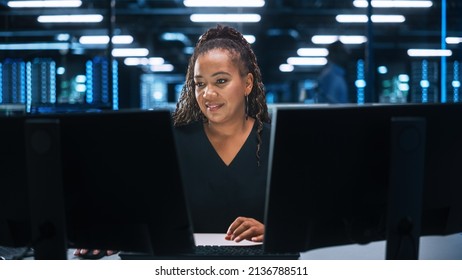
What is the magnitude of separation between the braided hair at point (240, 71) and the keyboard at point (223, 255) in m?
0.56

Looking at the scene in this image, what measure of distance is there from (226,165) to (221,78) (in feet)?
0.86

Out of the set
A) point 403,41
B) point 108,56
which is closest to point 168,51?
point 403,41

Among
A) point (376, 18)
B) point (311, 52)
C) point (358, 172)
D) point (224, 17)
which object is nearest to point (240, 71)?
point (358, 172)

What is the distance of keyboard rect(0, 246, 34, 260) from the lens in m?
1.31

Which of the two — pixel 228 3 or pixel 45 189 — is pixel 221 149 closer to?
pixel 45 189

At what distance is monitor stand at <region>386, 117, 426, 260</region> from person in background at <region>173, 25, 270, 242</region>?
2.63ft

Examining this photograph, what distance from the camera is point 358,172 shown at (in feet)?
3.95

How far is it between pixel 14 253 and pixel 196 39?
120cm

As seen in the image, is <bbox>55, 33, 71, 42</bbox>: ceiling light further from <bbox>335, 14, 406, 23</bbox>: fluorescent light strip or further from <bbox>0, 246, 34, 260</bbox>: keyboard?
<bbox>0, 246, 34, 260</bbox>: keyboard

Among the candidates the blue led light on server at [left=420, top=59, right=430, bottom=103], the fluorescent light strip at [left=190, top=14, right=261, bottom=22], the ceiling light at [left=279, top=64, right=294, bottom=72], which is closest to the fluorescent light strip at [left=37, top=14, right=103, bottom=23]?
the fluorescent light strip at [left=190, top=14, right=261, bottom=22]

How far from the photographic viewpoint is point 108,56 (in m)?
5.59

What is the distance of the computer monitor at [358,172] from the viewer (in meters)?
1.14

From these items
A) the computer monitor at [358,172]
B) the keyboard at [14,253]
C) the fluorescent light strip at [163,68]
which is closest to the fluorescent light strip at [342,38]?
the fluorescent light strip at [163,68]

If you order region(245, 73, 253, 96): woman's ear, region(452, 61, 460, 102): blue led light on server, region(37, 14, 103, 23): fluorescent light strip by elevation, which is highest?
region(37, 14, 103, 23): fluorescent light strip
